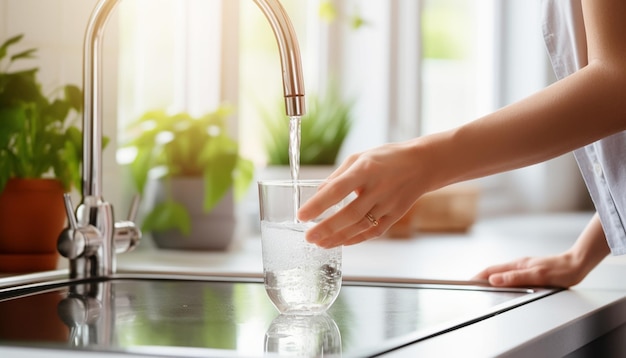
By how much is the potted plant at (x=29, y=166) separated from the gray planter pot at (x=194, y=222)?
511 millimetres

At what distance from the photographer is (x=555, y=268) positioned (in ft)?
4.00

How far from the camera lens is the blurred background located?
1650 millimetres

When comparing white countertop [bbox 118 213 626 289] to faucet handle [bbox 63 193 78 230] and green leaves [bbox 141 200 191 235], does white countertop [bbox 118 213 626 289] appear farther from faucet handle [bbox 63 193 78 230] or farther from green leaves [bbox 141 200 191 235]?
faucet handle [bbox 63 193 78 230]

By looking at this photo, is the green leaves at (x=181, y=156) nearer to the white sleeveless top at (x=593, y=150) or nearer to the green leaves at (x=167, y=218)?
the green leaves at (x=167, y=218)

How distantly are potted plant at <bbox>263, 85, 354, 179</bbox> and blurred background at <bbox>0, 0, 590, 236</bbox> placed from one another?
0.15 feet

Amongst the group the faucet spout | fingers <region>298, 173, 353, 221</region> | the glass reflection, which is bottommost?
the glass reflection

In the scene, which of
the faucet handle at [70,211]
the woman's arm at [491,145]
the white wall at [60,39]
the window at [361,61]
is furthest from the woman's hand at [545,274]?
the window at [361,61]

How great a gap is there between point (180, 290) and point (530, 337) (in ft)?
1.77

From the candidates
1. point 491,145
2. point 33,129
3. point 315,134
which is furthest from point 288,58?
point 315,134

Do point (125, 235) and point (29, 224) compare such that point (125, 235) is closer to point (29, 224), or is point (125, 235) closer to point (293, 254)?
point (29, 224)

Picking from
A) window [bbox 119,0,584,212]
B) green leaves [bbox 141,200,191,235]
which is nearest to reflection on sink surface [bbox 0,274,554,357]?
green leaves [bbox 141,200,191,235]

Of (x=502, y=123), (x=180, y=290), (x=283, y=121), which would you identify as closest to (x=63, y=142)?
(x=180, y=290)

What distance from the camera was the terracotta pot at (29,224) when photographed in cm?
133

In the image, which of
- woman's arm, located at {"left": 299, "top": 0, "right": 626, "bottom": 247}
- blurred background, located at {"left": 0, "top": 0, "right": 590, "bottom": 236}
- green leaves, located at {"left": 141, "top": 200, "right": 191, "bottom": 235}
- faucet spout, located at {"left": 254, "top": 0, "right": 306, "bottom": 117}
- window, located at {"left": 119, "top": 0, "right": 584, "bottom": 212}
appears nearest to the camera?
woman's arm, located at {"left": 299, "top": 0, "right": 626, "bottom": 247}
